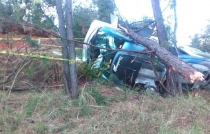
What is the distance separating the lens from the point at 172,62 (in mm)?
4008

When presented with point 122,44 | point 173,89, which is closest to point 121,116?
point 173,89

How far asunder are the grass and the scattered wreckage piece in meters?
0.56

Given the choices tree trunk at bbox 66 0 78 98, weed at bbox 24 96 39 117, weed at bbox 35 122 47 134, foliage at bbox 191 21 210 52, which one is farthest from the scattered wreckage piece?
foliage at bbox 191 21 210 52

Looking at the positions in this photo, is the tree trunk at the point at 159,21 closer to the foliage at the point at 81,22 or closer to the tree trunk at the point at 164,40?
the tree trunk at the point at 164,40

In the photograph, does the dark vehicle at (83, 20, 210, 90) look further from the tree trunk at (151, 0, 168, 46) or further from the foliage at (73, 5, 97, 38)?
the foliage at (73, 5, 97, 38)

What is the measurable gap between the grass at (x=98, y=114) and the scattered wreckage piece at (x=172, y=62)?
0.56m

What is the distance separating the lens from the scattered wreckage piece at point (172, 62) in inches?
137

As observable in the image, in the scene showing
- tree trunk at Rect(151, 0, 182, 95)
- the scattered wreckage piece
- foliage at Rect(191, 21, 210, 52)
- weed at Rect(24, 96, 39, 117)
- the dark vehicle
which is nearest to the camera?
the scattered wreckage piece

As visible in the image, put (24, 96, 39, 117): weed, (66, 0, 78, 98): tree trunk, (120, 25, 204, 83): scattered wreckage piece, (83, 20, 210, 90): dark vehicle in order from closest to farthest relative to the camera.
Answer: (120, 25, 204, 83): scattered wreckage piece, (24, 96, 39, 117): weed, (66, 0, 78, 98): tree trunk, (83, 20, 210, 90): dark vehicle

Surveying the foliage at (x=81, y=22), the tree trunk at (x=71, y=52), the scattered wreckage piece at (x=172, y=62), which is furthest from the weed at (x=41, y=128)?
the foliage at (x=81, y=22)

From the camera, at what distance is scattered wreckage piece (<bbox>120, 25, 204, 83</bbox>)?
3480 mm

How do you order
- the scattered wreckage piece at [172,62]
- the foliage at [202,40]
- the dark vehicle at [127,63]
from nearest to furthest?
1. the scattered wreckage piece at [172,62]
2. the dark vehicle at [127,63]
3. the foliage at [202,40]

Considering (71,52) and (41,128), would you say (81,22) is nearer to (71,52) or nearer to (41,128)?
(71,52)

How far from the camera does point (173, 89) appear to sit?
5129mm
